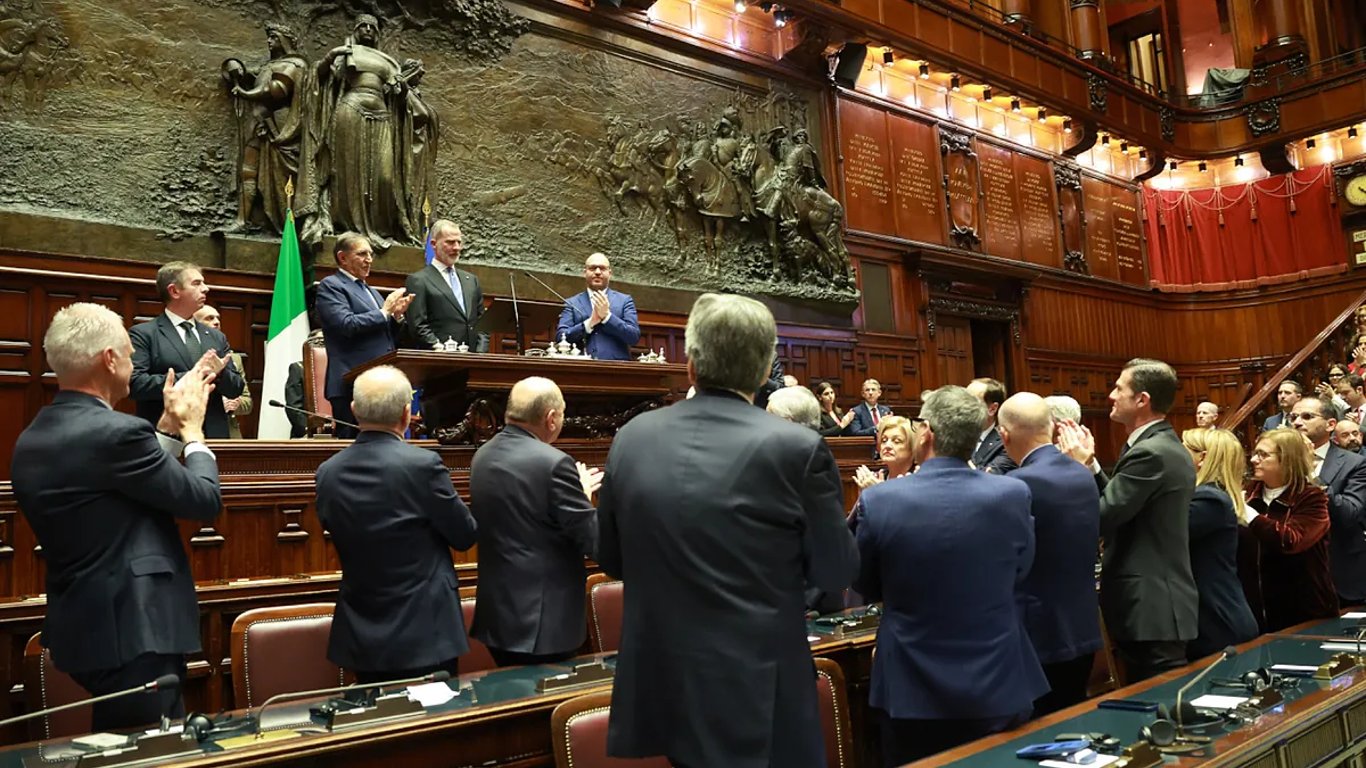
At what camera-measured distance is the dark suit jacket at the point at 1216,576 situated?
3494 mm

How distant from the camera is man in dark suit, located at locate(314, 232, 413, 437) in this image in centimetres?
498

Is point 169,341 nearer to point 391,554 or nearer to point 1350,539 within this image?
point 391,554

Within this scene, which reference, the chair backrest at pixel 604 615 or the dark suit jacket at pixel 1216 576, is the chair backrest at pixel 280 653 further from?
the dark suit jacket at pixel 1216 576

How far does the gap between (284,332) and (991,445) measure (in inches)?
166

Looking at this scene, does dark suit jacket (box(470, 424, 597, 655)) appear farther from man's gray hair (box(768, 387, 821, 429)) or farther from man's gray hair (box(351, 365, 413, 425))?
man's gray hair (box(768, 387, 821, 429))

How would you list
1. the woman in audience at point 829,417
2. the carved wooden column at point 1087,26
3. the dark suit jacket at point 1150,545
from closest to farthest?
the dark suit jacket at point 1150,545
the woman in audience at point 829,417
the carved wooden column at point 1087,26

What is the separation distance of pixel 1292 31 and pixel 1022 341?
A: 20.9ft

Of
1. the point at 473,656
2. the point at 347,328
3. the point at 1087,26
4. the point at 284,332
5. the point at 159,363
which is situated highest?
the point at 1087,26

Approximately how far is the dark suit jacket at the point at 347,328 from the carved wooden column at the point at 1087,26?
454 inches

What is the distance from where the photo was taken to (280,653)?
2906 mm

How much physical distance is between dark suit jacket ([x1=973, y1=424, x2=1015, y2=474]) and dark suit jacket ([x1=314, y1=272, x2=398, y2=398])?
2.74 metres

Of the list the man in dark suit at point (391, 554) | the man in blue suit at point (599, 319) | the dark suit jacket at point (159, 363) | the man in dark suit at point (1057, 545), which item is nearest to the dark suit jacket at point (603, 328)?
the man in blue suit at point (599, 319)

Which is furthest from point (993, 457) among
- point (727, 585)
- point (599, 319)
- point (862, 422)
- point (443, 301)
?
point (862, 422)


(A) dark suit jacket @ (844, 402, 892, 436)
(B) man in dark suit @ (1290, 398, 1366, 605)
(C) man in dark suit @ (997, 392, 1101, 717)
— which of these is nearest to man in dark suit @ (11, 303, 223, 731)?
(C) man in dark suit @ (997, 392, 1101, 717)
